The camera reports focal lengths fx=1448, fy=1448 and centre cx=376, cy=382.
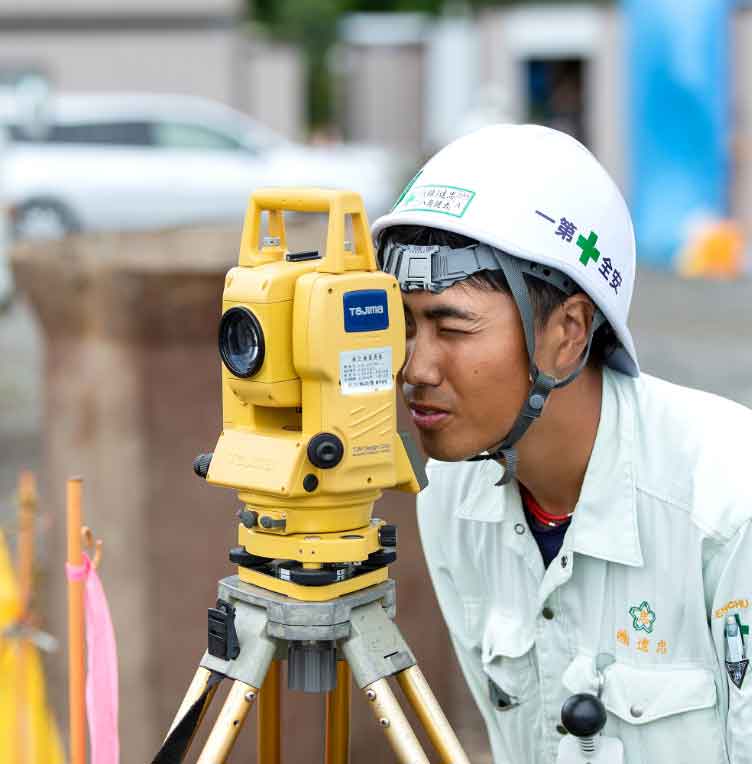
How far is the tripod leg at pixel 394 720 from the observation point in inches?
81.0

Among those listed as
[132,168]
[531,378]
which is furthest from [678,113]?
[531,378]

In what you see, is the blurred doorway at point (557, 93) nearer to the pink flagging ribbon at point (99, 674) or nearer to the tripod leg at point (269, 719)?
the pink flagging ribbon at point (99, 674)

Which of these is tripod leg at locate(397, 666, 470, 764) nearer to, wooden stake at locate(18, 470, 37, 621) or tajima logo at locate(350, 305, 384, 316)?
tajima logo at locate(350, 305, 384, 316)

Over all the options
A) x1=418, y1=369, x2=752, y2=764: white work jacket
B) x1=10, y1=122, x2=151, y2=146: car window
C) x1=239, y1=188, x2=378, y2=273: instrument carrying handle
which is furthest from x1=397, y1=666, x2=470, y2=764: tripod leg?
x1=10, y1=122, x2=151, y2=146: car window

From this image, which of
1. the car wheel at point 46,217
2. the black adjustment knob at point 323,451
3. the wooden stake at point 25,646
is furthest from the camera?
the car wheel at point 46,217

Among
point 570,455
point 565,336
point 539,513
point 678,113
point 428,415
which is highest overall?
point 678,113

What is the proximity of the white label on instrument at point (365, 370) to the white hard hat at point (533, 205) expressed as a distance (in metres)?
0.31

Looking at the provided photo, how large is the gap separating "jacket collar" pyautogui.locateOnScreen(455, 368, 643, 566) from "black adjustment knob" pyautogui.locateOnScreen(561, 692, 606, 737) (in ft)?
0.76

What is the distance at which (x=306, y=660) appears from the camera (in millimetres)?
2143

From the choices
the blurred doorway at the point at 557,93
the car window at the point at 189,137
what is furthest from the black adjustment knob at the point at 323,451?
the blurred doorway at the point at 557,93

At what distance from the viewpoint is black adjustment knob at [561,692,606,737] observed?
2.34m

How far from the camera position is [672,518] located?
7.82 ft

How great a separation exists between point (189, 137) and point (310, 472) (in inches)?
568

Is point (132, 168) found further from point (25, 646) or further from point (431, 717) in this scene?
point (431, 717)
